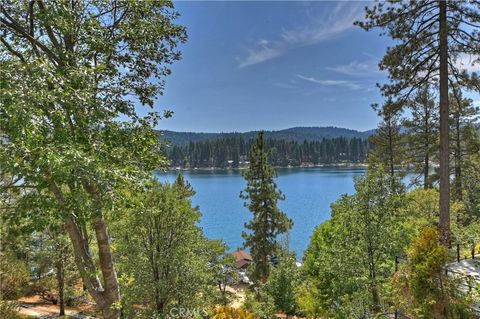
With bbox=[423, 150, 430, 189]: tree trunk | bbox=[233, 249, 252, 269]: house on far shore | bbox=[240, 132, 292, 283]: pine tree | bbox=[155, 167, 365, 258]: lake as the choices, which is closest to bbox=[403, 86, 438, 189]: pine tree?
bbox=[423, 150, 430, 189]: tree trunk

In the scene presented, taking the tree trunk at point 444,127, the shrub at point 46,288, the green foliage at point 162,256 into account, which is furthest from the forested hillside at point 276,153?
the tree trunk at point 444,127

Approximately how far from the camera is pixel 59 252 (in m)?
18.9

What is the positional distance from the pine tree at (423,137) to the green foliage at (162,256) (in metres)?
18.9

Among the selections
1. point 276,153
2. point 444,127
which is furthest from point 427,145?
point 276,153

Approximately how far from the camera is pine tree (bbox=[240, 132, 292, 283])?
2422 cm

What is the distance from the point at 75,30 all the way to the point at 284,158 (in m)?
181

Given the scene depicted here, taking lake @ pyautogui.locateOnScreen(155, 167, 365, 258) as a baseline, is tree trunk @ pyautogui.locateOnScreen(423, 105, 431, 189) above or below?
above

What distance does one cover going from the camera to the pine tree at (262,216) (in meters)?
24.2

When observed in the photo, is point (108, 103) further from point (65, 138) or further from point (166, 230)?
point (166, 230)

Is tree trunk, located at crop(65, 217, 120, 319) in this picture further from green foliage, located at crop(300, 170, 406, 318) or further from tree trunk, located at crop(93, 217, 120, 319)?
green foliage, located at crop(300, 170, 406, 318)

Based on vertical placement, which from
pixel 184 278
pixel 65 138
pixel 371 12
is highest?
pixel 371 12

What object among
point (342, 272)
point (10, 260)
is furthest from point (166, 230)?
point (10, 260)

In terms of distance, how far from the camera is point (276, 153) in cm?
18262

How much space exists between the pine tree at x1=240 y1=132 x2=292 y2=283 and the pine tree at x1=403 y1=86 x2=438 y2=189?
11.0 metres
